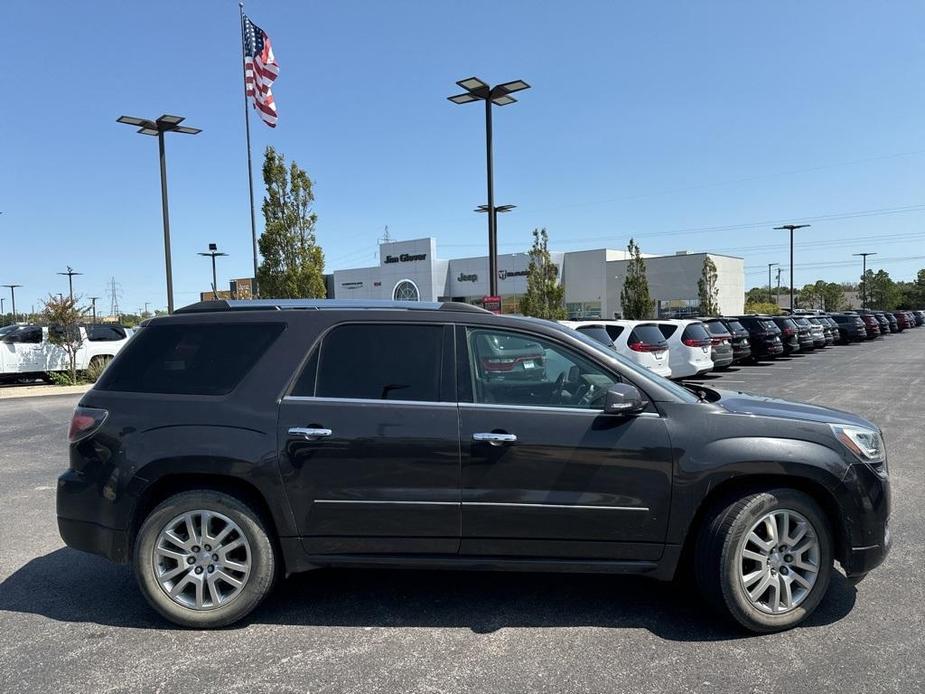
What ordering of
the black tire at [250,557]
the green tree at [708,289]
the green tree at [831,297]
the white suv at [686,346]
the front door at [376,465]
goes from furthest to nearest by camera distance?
1. the green tree at [831,297]
2. the green tree at [708,289]
3. the white suv at [686,346]
4. the black tire at [250,557]
5. the front door at [376,465]

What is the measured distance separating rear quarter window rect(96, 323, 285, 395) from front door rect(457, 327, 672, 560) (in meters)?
1.35

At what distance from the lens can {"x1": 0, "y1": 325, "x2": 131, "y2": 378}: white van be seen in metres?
18.8

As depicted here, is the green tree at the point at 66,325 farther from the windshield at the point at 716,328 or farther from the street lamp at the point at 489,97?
the windshield at the point at 716,328

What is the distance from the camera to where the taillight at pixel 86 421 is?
399cm

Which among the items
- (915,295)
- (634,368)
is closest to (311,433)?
(634,368)

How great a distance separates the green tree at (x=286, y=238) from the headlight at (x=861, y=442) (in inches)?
716

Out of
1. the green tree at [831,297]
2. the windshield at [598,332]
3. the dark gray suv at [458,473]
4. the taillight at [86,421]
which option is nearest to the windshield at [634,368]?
the dark gray suv at [458,473]

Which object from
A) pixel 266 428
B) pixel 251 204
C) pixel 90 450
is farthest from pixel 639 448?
pixel 251 204

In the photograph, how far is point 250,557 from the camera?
3.84 metres

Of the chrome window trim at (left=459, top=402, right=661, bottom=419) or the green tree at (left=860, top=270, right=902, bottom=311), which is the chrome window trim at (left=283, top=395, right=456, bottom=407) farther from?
the green tree at (left=860, top=270, right=902, bottom=311)

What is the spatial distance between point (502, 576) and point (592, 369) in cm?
164

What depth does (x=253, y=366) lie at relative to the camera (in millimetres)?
3992

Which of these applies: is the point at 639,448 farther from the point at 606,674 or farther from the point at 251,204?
the point at 251,204

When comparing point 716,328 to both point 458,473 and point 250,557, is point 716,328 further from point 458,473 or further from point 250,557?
point 250,557
